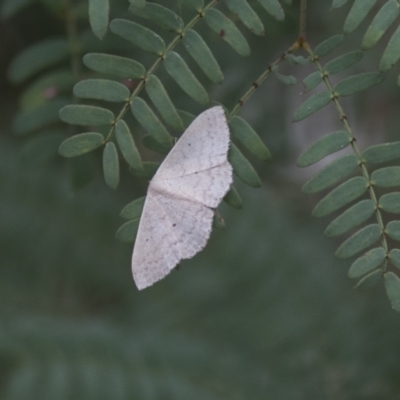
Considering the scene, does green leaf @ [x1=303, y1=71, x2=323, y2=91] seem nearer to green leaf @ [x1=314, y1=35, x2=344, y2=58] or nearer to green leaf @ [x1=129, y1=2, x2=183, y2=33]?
green leaf @ [x1=314, y1=35, x2=344, y2=58]

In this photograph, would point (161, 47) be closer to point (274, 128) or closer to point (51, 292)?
point (274, 128)

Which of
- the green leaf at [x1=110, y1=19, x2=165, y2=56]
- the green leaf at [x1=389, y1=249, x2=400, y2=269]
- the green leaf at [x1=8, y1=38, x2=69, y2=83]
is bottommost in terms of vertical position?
the green leaf at [x1=389, y1=249, x2=400, y2=269]

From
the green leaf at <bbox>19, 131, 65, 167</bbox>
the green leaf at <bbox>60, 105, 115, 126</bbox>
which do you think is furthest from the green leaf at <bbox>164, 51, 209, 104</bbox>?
the green leaf at <bbox>19, 131, 65, 167</bbox>

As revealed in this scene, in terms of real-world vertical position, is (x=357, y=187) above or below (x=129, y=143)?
below

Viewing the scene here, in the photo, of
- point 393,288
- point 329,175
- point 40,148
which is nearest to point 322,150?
point 329,175

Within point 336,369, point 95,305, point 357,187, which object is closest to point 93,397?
point 95,305

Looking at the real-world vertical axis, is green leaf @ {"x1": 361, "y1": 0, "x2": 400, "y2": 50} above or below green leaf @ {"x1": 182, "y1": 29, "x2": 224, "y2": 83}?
below
